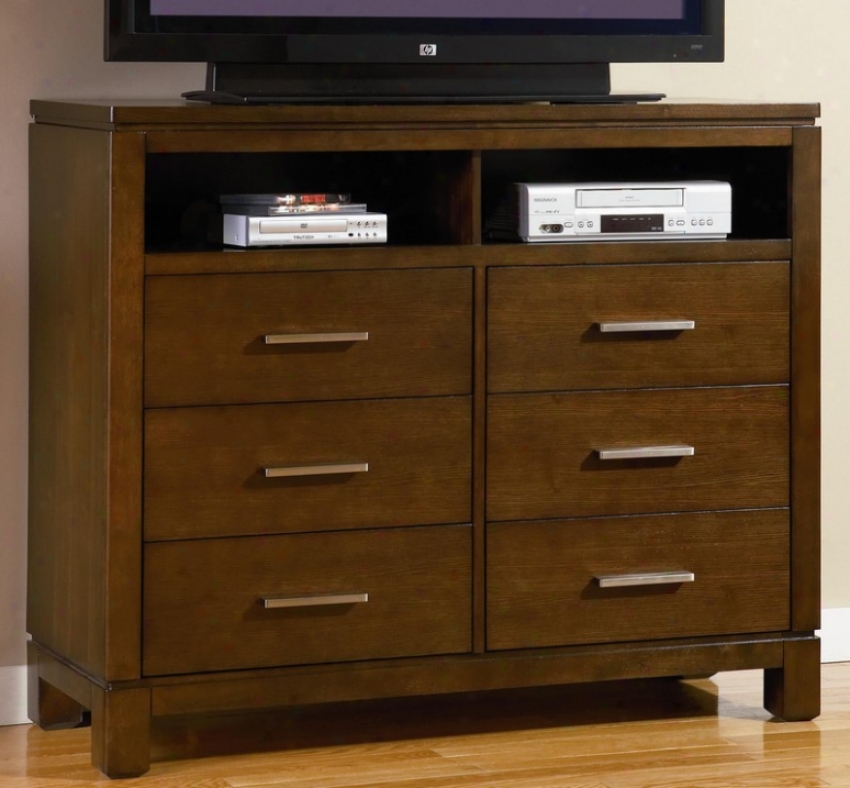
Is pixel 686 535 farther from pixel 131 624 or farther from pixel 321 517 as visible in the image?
pixel 131 624

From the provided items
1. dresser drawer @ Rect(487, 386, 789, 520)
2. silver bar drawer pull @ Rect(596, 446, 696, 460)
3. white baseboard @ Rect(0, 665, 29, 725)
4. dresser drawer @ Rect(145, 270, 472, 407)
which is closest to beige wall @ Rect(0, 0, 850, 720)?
white baseboard @ Rect(0, 665, 29, 725)

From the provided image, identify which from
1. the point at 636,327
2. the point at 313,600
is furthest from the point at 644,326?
the point at 313,600

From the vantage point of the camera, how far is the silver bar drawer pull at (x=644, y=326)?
2.60 meters

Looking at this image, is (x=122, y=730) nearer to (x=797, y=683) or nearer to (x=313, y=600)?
(x=313, y=600)

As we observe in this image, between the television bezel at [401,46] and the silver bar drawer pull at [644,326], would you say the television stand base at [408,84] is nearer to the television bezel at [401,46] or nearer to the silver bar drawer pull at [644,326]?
the television bezel at [401,46]

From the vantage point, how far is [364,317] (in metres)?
2.50

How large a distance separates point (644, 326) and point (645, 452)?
196 mm

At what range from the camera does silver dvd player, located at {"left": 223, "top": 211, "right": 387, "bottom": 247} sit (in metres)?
2.45

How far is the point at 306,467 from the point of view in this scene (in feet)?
8.16

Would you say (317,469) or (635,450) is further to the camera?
(635,450)

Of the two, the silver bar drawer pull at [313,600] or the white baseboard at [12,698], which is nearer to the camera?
the silver bar drawer pull at [313,600]

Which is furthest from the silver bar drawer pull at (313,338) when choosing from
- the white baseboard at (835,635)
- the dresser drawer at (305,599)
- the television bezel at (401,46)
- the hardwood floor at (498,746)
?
the white baseboard at (835,635)

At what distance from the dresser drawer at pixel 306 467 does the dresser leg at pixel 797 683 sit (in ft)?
2.02

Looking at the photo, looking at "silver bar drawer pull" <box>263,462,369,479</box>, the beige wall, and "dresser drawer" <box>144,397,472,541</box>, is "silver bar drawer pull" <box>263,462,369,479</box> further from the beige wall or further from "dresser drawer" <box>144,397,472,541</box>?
the beige wall
